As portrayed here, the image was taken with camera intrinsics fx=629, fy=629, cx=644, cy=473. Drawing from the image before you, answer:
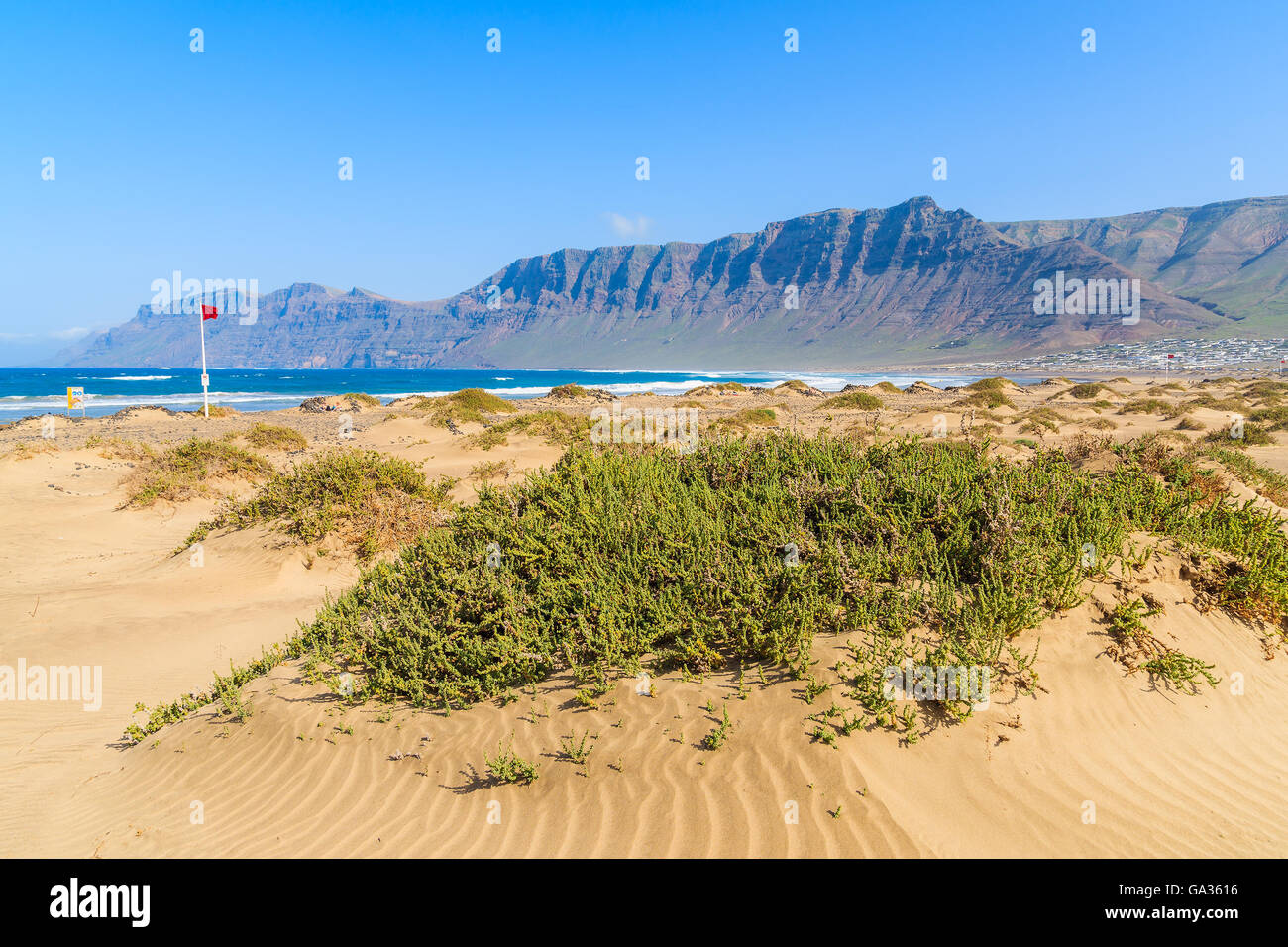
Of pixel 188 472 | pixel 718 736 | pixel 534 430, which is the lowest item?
pixel 718 736

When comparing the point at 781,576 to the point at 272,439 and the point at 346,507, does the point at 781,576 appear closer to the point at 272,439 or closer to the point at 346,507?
the point at 346,507

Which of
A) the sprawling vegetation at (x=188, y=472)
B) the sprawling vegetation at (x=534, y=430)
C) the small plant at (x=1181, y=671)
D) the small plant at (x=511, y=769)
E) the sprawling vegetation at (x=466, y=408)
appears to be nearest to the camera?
the small plant at (x=511, y=769)

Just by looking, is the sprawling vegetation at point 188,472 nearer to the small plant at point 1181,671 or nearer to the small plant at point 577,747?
the small plant at point 577,747

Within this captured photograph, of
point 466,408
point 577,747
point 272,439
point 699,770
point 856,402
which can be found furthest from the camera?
point 856,402

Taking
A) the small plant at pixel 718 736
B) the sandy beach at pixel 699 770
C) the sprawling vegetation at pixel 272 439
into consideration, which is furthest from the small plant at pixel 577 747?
the sprawling vegetation at pixel 272 439

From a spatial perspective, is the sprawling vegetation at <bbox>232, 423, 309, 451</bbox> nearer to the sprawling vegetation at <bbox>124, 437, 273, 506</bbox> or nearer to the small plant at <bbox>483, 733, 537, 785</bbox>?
the sprawling vegetation at <bbox>124, 437, 273, 506</bbox>

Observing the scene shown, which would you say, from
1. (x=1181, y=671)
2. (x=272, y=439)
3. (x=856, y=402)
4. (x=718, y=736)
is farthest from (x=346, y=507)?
(x=856, y=402)

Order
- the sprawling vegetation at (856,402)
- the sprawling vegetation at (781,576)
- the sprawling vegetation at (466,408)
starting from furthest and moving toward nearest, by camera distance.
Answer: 1. the sprawling vegetation at (856,402)
2. the sprawling vegetation at (466,408)
3. the sprawling vegetation at (781,576)
